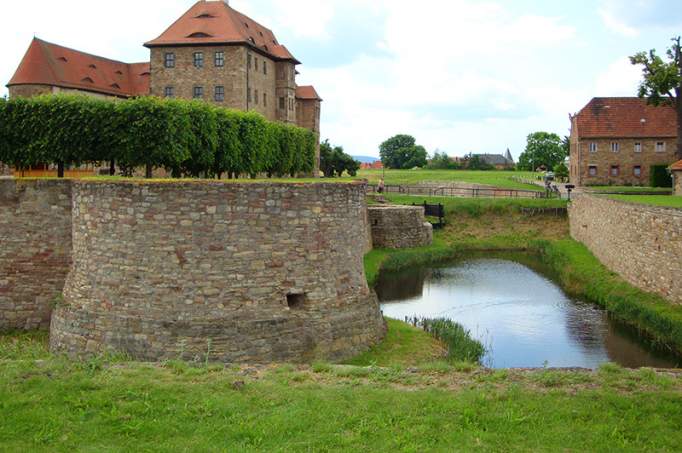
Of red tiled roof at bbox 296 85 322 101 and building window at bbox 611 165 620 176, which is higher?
red tiled roof at bbox 296 85 322 101

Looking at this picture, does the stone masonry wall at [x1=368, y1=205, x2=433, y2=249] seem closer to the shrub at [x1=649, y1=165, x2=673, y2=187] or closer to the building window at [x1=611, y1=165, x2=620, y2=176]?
the shrub at [x1=649, y1=165, x2=673, y2=187]

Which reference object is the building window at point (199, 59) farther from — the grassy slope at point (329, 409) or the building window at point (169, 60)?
the grassy slope at point (329, 409)

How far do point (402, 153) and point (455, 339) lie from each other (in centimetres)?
10550

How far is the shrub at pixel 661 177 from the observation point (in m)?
50.0

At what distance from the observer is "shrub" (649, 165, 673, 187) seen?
164 feet

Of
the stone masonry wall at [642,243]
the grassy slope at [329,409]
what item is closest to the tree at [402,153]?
the stone masonry wall at [642,243]

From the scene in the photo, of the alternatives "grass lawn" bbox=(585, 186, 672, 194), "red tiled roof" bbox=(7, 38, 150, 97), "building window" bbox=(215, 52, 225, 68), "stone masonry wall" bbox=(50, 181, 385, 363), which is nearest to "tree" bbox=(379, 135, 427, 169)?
"grass lawn" bbox=(585, 186, 672, 194)

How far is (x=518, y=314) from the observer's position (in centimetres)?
2409

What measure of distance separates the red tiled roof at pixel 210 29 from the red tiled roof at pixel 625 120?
81.6 ft

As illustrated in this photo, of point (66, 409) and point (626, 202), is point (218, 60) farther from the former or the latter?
point (66, 409)

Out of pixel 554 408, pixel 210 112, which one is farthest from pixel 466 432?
pixel 210 112

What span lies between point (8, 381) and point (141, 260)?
4.51 meters

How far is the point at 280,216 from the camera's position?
49.9ft

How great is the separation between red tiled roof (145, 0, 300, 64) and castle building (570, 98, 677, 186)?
82.0ft
